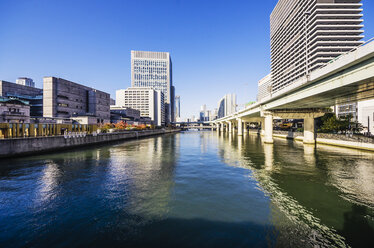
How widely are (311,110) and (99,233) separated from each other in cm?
5192

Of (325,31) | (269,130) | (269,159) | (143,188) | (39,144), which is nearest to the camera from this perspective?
(143,188)

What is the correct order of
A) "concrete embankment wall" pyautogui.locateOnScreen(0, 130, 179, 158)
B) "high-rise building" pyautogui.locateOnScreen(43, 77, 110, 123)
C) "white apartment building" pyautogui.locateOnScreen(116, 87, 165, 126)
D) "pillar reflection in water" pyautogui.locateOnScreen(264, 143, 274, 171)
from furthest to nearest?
"white apartment building" pyautogui.locateOnScreen(116, 87, 165, 126) < "high-rise building" pyautogui.locateOnScreen(43, 77, 110, 123) < "concrete embankment wall" pyautogui.locateOnScreen(0, 130, 179, 158) < "pillar reflection in water" pyautogui.locateOnScreen(264, 143, 274, 171)

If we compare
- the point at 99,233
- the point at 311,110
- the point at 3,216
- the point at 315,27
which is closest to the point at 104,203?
the point at 99,233

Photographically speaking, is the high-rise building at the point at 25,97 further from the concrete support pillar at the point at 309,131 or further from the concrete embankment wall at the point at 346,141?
the concrete embankment wall at the point at 346,141

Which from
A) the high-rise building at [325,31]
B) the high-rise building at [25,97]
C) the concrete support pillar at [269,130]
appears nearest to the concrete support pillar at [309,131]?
the concrete support pillar at [269,130]

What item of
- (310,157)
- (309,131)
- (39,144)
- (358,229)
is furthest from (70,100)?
(358,229)

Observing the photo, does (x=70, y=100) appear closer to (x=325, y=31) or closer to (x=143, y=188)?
(x=143, y=188)

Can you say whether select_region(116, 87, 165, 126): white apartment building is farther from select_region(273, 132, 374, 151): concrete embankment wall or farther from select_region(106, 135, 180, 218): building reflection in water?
select_region(106, 135, 180, 218): building reflection in water

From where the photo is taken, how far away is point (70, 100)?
8469cm

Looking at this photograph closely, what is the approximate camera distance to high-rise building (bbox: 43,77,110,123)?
75.3m

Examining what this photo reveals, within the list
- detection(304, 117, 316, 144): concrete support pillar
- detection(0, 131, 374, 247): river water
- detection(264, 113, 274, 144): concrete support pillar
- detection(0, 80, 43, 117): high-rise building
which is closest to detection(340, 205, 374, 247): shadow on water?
detection(0, 131, 374, 247): river water

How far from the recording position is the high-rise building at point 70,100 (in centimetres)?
7531

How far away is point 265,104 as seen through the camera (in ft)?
148

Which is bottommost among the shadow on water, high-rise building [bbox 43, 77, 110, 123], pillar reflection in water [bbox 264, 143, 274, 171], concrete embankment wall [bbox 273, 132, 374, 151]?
pillar reflection in water [bbox 264, 143, 274, 171]
